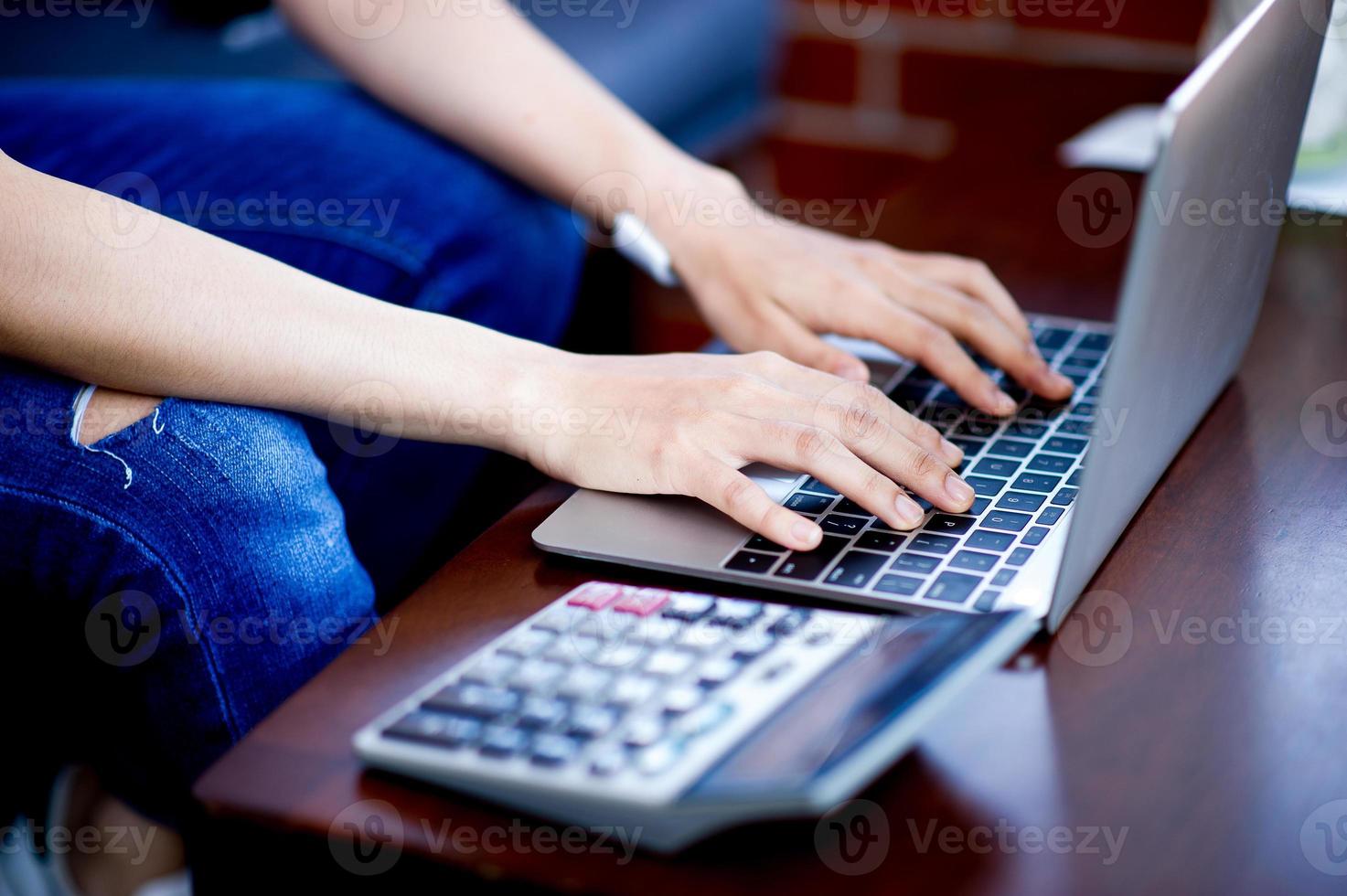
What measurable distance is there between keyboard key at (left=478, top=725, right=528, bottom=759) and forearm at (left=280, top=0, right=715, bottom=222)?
0.57m

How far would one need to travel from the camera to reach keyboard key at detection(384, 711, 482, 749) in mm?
450

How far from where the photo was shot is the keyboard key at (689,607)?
517 millimetres

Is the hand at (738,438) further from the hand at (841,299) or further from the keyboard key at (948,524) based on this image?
the hand at (841,299)

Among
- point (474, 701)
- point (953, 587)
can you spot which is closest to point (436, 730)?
point (474, 701)

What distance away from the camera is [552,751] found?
44 centimetres

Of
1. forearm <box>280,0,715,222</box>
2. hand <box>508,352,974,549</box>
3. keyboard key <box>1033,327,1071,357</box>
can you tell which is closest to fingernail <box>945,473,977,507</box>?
hand <box>508,352,974,549</box>

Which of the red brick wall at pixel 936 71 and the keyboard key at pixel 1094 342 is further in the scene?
the red brick wall at pixel 936 71

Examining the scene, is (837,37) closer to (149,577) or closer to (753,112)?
(753,112)

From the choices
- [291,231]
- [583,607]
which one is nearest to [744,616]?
[583,607]

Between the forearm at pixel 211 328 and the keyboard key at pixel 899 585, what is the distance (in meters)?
0.23

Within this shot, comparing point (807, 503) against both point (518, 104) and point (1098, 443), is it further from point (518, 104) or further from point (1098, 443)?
point (518, 104)

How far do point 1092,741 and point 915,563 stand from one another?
120 millimetres

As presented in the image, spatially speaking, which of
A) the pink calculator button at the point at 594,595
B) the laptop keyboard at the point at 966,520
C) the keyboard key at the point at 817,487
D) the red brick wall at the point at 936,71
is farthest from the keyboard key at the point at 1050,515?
the red brick wall at the point at 936,71

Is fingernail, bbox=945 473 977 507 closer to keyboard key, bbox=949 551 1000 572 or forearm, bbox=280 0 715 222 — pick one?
keyboard key, bbox=949 551 1000 572
